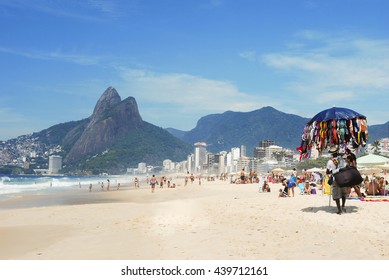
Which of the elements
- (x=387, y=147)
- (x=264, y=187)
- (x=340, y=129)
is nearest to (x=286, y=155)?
(x=387, y=147)

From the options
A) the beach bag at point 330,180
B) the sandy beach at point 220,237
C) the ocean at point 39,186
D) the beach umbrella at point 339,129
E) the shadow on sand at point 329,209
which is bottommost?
the ocean at point 39,186

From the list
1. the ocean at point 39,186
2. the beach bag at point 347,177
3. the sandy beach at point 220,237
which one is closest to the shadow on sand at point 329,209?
the sandy beach at point 220,237

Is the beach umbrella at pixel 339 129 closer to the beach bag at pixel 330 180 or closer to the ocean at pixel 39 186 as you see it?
the beach bag at pixel 330 180

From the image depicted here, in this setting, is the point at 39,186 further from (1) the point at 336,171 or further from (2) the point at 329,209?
(1) the point at 336,171

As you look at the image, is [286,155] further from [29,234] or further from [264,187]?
[29,234]

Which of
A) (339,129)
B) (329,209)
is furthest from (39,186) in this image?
(339,129)
